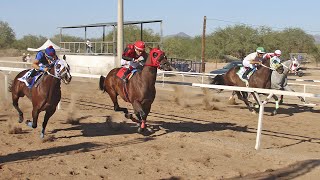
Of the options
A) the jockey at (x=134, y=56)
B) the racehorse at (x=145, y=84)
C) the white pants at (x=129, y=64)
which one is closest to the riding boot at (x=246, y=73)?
the white pants at (x=129, y=64)

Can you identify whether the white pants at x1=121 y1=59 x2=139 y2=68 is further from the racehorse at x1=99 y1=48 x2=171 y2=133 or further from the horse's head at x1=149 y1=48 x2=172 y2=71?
the horse's head at x1=149 y1=48 x2=172 y2=71

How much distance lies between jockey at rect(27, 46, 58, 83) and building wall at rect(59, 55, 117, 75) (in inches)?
729

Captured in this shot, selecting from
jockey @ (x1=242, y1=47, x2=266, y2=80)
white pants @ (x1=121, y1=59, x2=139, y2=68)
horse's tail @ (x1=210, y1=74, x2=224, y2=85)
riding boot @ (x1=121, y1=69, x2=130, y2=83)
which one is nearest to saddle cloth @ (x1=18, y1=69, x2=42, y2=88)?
riding boot @ (x1=121, y1=69, x2=130, y2=83)

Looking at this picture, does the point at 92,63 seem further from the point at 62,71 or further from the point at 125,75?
the point at 62,71

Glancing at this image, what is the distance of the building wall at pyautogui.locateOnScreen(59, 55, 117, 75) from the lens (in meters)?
27.4

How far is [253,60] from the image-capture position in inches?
494

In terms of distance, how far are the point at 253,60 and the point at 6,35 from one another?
83.7 metres

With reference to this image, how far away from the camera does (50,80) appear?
7.68 m

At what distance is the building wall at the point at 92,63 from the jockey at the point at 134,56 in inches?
705

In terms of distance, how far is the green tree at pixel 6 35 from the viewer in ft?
Result: 278

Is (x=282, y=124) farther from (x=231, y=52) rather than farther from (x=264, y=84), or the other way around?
(x=231, y=52)

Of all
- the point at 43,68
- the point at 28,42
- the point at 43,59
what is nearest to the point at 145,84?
the point at 43,68

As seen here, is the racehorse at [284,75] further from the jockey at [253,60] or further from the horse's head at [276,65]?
the horse's head at [276,65]

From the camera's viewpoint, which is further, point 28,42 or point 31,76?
point 28,42
